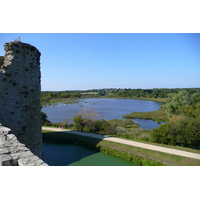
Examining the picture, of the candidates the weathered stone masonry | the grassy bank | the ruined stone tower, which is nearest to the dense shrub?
the grassy bank

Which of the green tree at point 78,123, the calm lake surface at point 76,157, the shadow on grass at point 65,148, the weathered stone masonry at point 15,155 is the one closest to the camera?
the weathered stone masonry at point 15,155

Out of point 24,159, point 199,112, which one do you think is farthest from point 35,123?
point 199,112

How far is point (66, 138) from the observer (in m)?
13.1

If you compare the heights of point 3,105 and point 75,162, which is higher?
point 3,105

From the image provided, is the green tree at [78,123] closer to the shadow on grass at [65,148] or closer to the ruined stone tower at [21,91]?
the shadow on grass at [65,148]

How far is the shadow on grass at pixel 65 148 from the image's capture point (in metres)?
9.11

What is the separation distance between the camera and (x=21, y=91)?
16.2 ft

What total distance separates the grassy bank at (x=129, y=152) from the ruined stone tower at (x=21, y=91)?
222 inches

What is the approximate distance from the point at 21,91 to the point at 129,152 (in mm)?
7107

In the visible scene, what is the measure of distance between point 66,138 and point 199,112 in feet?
49.2

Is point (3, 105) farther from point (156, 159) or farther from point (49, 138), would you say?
point (49, 138)

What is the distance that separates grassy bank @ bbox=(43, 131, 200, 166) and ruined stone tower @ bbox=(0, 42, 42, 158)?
5651 mm

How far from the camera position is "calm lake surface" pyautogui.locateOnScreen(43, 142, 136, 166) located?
28.4ft

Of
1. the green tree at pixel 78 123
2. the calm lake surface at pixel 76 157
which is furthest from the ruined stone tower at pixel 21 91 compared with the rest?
the green tree at pixel 78 123
